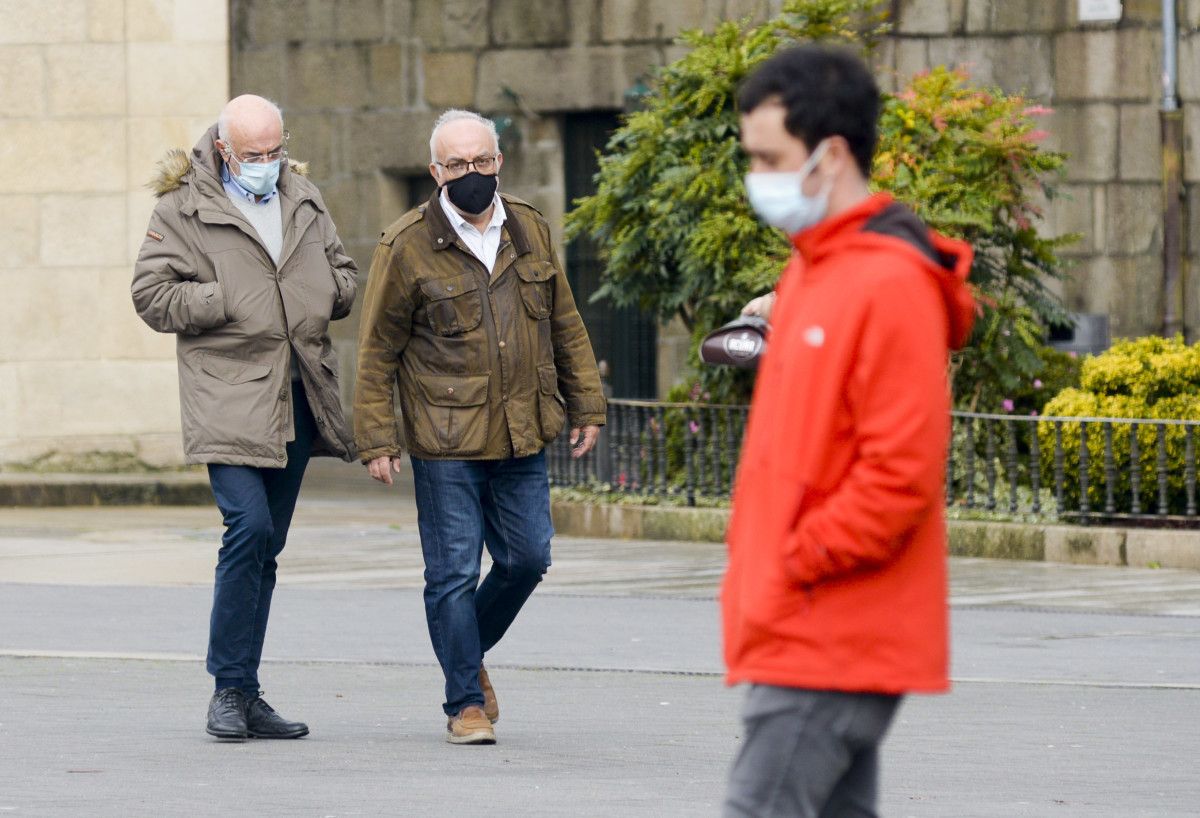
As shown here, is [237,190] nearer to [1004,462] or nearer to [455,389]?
[455,389]

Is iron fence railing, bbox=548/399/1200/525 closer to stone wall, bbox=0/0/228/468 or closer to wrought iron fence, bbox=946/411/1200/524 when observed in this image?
wrought iron fence, bbox=946/411/1200/524

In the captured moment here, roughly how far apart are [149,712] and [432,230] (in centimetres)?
177

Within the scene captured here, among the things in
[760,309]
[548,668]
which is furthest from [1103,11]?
[760,309]

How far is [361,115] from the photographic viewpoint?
20.4 m

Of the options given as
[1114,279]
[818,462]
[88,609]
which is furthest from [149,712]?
[1114,279]

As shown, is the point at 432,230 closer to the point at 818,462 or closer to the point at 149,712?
the point at 149,712

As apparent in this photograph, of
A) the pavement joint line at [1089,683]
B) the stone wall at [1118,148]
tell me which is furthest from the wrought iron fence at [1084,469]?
the stone wall at [1118,148]

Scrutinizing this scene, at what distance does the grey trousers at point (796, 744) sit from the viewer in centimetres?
342

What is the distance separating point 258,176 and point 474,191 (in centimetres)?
63

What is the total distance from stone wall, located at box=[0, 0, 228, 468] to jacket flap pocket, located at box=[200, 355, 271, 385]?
28.0ft

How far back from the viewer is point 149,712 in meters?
7.31

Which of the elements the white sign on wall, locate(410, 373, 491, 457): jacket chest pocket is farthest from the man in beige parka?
the white sign on wall

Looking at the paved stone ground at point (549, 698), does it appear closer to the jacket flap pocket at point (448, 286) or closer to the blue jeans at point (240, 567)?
the blue jeans at point (240, 567)

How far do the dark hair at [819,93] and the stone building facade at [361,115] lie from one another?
36.2ft
